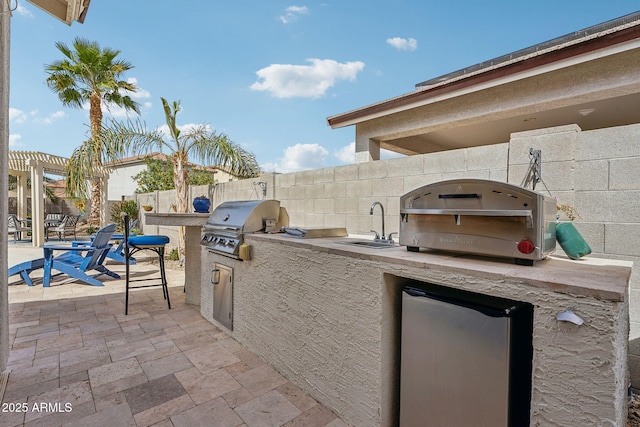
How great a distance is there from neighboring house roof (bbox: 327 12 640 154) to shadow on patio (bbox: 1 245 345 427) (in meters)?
4.19

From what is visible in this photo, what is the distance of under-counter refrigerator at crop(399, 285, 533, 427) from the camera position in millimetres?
1403

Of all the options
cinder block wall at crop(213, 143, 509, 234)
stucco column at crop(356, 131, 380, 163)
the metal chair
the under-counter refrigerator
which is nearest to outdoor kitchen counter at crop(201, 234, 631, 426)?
the under-counter refrigerator

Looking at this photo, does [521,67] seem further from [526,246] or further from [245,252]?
[245,252]

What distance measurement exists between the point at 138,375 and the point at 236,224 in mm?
1621

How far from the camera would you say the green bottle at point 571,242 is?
6.00 ft

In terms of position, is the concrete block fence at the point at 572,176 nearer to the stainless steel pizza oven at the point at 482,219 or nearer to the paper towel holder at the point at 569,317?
the stainless steel pizza oven at the point at 482,219

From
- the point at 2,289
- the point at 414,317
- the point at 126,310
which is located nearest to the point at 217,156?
the point at 126,310

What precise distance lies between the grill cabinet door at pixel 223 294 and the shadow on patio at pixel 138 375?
0.18m

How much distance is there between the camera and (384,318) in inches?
74.3

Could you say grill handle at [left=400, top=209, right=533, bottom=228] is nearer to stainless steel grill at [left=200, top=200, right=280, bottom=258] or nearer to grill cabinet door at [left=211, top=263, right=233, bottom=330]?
stainless steel grill at [left=200, top=200, right=280, bottom=258]

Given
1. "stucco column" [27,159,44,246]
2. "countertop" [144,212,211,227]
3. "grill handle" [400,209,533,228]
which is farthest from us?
"stucco column" [27,159,44,246]

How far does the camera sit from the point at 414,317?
1.75 meters

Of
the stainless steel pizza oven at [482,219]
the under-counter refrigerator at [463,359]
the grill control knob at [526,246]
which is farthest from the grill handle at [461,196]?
the under-counter refrigerator at [463,359]

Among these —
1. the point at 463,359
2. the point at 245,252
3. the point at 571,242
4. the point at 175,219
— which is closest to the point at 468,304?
the point at 463,359
